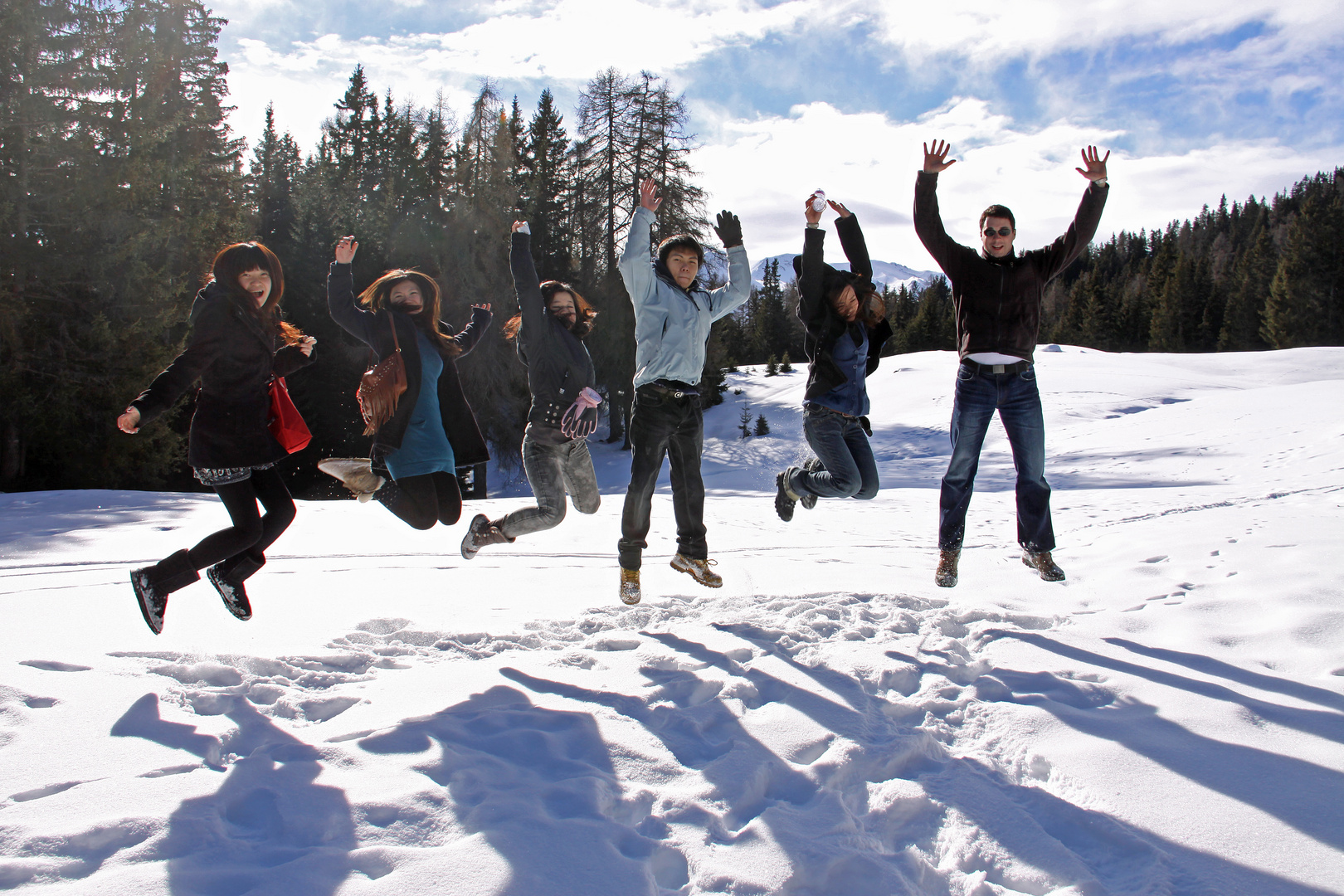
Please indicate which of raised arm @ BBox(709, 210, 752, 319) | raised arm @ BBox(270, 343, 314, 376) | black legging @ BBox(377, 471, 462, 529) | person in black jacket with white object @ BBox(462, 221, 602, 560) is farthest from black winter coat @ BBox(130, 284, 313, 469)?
raised arm @ BBox(709, 210, 752, 319)

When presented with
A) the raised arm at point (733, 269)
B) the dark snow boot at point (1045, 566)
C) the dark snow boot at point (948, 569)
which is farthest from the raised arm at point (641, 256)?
the dark snow boot at point (1045, 566)

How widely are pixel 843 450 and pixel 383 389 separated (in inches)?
119

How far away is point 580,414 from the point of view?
475 cm

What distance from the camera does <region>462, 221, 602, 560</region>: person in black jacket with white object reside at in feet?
15.6

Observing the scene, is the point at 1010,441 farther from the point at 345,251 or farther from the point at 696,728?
the point at 345,251

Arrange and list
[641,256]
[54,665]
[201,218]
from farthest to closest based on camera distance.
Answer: [201,218], [641,256], [54,665]

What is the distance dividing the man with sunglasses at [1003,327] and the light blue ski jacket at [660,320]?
1282 millimetres

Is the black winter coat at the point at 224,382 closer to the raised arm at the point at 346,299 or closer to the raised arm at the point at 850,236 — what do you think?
the raised arm at the point at 346,299

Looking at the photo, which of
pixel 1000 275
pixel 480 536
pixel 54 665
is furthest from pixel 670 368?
pixel 54 665

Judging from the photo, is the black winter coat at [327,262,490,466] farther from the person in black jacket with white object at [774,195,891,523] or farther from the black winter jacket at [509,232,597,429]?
the person in black jacket with white object at [774,195,891,523]

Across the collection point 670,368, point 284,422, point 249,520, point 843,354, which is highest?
point 843,354

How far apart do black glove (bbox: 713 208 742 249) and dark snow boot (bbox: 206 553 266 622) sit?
3122mm

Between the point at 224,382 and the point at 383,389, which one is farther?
the point at 383,389

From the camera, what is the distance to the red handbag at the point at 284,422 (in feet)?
12.6
